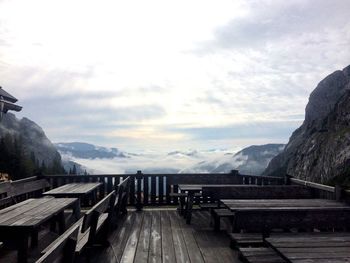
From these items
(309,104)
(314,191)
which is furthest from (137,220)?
Answer: (309,104)

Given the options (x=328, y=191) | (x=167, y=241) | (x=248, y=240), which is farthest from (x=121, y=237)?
(x=328, y=191)

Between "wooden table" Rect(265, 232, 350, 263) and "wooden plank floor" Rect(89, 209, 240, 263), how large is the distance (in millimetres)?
2074

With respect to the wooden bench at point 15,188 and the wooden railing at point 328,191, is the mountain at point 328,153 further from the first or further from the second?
the wooden bench at point 15,188

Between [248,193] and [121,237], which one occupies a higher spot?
[248,193]

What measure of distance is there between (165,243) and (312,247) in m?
3.99

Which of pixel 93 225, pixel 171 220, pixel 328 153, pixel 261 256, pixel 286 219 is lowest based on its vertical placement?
pixel 171 220

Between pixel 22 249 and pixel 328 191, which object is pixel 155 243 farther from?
pixel 328 191

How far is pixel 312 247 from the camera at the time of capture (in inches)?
170

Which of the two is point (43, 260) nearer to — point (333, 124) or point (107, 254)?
point (107, 254)

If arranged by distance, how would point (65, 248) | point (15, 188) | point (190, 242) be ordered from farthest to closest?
point (15, 188) < point (190, 242) < point (65, 248)

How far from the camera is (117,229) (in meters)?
9.09

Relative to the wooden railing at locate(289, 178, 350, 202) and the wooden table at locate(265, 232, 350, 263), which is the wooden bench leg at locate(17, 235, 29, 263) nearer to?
the wooden table at locate(265, 232, 350, 263)

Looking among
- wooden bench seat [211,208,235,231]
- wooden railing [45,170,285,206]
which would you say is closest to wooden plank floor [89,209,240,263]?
wooden bench seat [211,208,235,231]

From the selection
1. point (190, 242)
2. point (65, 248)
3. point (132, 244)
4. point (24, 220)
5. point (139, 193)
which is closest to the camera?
point (65, 248)
